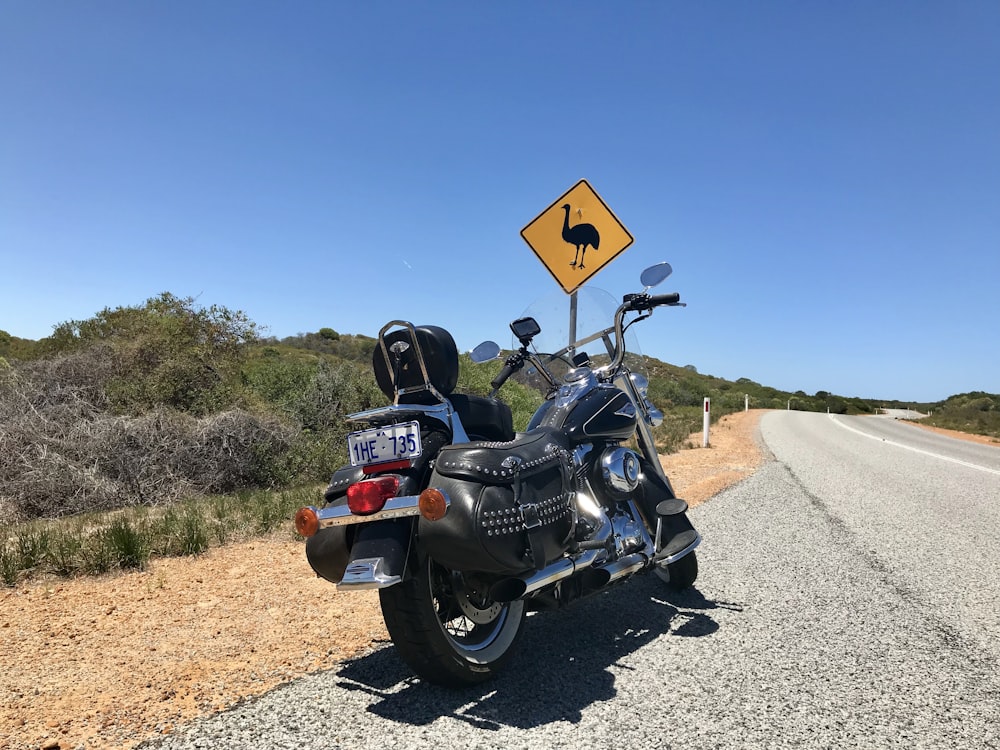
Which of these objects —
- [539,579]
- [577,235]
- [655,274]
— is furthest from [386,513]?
[577,235]

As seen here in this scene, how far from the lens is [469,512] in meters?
2.80

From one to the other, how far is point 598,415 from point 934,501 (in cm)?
687

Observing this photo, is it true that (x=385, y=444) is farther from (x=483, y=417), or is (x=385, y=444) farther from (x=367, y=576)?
(x=483, y=417)

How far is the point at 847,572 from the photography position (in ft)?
16.6

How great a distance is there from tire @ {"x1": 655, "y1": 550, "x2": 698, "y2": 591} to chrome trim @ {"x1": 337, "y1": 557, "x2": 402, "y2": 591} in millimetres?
2416

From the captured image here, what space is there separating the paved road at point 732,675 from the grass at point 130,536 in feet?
8.96

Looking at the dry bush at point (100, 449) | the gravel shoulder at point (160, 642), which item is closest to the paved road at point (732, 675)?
the gravel shoulder at point (160, 642)

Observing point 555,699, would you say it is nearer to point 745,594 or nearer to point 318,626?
point 318,626

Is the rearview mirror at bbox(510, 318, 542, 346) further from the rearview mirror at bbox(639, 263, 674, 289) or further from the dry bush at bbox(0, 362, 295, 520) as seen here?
the dry bush at bbox(0, 362, 295, 520)

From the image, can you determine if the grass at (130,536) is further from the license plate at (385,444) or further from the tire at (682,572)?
the tire at (682,572)

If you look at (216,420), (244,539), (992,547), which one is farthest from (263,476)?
(992,547)

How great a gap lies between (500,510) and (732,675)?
1481mm

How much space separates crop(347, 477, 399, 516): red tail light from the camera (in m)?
2.89

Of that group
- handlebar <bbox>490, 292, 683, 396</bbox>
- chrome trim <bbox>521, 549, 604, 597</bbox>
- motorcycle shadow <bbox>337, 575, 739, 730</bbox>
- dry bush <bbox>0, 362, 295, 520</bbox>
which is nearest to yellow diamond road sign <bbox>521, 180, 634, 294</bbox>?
handlebar <bbox>490, 292, 683, 396</bbox>
